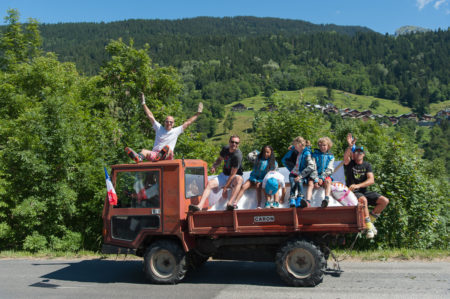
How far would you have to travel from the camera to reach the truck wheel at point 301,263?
6355mm

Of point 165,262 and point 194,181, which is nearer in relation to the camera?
point 165,262

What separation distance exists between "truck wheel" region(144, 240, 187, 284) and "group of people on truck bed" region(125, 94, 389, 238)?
0.85 metres

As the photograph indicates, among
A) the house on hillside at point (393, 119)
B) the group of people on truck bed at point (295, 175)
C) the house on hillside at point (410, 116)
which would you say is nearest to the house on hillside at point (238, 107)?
the house on hillside at point (393, 119)

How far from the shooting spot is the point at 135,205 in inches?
283

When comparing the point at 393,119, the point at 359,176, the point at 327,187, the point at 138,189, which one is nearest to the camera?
the point at 327,187

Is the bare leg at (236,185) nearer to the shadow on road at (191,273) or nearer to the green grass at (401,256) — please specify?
the shadow on road at (191,273)

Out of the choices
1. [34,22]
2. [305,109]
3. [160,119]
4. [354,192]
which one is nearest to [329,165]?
[354,192]

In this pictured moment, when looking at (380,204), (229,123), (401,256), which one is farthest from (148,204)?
(229,123)

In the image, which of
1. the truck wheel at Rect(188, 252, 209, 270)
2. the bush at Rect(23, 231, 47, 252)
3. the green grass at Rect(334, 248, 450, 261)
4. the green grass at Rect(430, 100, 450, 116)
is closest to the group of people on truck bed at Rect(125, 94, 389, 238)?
the truck wheel at Rect(188, 252, 209, 270)

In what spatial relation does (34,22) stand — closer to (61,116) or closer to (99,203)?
(61,116)

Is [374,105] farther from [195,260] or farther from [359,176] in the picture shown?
[195,260]

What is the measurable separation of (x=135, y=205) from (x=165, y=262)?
119 cm

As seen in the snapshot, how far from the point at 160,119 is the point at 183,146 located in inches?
78.6

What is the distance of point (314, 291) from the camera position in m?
6.25
